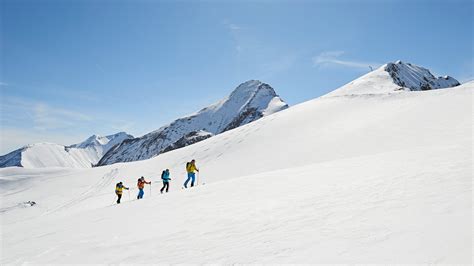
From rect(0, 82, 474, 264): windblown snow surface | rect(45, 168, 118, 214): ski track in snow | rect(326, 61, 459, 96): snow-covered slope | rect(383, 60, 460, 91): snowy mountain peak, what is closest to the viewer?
rect(0, 82, 474, 264): windblown snow surface

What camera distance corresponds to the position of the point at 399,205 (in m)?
7.52

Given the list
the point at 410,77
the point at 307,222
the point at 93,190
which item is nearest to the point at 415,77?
the point at 410,77

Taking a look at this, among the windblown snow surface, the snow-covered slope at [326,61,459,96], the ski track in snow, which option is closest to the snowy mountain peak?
the snow-covered slope at [326,61,459,96]

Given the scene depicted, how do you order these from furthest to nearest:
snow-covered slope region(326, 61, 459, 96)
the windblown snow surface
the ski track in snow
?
snow-covered slope region(326, 61, 459, 96)
the ski track in snow
the windblown snow surface

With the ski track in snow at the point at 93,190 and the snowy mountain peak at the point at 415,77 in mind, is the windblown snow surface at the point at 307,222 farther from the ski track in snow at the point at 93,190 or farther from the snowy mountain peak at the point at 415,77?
the snowy mountain peak at the point at 415,77

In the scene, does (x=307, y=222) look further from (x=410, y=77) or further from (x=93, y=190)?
(x=410, y=77)

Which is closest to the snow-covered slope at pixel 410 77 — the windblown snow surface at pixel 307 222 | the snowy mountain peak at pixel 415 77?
the snowy mountain peak at pixel 415 77

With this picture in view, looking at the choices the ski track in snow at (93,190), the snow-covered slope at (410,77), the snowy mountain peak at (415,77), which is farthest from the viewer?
the snowy mountain peak at (415,77)

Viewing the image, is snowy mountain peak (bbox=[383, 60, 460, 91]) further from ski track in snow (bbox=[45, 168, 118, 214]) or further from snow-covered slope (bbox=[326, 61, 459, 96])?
ski track in snow (bbox=[45, 168, 118, 214])

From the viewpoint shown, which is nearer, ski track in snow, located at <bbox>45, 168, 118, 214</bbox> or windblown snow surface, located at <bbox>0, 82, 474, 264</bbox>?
windblown snow surface, located at <bbox>0, 82, 474, 264</bbox>

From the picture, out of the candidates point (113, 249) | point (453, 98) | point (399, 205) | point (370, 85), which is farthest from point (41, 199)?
point (370, 85)

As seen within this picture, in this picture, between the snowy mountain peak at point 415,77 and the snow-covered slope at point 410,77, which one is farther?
the snowy mountain peak at point 415,77

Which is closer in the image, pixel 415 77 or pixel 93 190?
pixel 93 190

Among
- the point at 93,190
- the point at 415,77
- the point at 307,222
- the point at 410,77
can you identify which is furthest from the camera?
the point at 415,77
